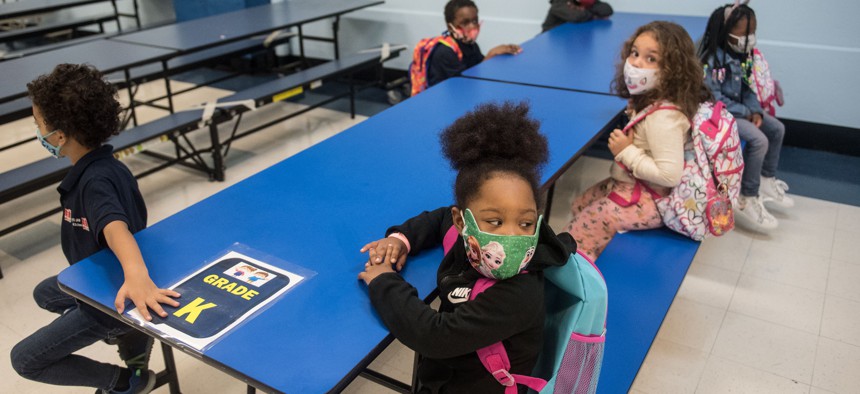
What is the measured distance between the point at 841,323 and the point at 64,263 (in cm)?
362

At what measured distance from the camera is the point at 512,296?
129 cm

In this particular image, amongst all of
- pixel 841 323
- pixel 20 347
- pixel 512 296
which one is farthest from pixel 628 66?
pixel 20 347

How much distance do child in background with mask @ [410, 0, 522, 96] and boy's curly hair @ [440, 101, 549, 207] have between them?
2041 millimetres

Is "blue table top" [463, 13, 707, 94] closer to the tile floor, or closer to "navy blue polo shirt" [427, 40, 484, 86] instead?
"navy blue polo shirt" [427, 40, 484, 86]

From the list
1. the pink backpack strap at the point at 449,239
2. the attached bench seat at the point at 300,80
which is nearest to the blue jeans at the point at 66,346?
the pink backpack strap at the point at 449,239

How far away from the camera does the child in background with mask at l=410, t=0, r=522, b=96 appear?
3.49 metres

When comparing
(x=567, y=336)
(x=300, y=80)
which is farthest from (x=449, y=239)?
(x=300, y=80)

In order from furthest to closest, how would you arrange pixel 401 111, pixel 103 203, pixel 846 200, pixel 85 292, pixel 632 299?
pixel 846 200
pixel 401 111
pixel 632 299
pixel 103 203
pixel 85 292

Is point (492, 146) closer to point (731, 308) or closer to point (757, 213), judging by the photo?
point (731, 308)

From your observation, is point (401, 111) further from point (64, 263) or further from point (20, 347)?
point (64, 263)

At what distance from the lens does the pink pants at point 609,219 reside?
93.6 inches

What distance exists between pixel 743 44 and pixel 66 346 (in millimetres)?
3174

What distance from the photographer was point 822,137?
4.61 metres

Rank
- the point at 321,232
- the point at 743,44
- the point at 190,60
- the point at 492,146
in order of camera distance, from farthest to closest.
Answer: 1. the point at 190,60
2. the point at 743,44
3. the point at 321,232
4. the point at 492,146
